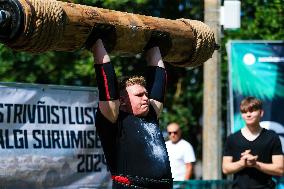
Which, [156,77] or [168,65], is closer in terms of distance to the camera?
[156,77]

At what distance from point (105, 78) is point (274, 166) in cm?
279

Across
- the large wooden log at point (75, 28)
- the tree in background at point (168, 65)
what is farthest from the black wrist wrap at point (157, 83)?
the tree in background at point (168, 65)

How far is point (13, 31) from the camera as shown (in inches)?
183

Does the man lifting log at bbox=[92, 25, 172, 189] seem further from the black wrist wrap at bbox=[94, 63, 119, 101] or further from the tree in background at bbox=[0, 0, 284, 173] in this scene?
the tree in background at bbox=[0, 0, 284, 173]

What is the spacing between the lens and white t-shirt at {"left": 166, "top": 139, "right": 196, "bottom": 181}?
10.3m

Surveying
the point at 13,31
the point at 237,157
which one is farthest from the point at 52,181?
the point at 13,31

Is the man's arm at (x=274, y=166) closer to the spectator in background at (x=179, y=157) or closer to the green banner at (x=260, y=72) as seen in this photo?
the green banner at (x=260, y=72)

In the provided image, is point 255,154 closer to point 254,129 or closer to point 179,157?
point 254,129

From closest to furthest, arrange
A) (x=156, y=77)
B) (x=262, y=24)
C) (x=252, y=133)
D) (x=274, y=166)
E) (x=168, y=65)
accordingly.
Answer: (x=156, y=77), (x=274, y=166), (x=252, y=133), (x=168, y=65), (x=262, y=24)

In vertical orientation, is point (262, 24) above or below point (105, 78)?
above

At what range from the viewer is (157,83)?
5.61m

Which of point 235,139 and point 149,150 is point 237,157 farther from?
point 149,150

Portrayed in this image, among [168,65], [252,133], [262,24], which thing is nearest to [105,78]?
[252,133]

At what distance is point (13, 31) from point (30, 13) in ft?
0.42
